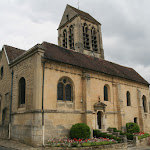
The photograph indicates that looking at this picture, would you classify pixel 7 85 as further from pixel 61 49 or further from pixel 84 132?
pixel 84 132

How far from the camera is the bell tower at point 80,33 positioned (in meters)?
38.2

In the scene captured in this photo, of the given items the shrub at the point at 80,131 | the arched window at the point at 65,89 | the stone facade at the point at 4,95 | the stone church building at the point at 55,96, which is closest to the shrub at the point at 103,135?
the stone church building at the point at 55,96

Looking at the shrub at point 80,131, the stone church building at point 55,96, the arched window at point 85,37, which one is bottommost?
the shrub at point 80,131

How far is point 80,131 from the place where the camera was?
631 inches

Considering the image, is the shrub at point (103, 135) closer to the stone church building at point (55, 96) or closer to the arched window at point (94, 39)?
the stone church building at point (55, 96)

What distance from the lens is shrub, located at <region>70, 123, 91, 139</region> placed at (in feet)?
52.1

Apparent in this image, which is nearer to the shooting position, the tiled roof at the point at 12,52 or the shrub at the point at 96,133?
the shrub at the point at 96,133

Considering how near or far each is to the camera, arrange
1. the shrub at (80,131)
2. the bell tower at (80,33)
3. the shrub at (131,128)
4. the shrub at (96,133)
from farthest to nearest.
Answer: the bell tower at (80,33) < the shrub at (131,128) < the shrub at (96,133) < the shrub at (80,131)

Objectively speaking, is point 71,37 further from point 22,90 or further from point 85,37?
point 22,90

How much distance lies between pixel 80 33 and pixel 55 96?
24818mm

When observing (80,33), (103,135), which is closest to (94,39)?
(80,33)

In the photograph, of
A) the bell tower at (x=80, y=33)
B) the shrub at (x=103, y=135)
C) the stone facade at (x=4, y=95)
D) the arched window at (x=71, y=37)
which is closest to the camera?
the shrub at (x=103, y=135)

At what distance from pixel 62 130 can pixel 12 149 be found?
181 inches

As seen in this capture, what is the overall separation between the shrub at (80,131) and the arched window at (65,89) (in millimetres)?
3000
